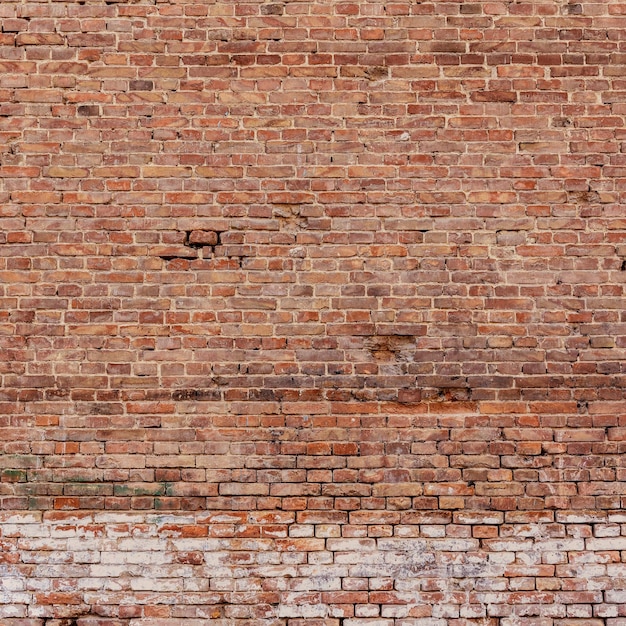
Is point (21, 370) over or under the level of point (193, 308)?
under

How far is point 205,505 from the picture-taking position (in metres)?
3.20

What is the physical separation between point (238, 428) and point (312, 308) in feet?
2.46

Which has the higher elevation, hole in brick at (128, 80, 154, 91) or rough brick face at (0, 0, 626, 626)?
hole in brick at (128, 80, 154, 91)

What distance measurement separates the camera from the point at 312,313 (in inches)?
129

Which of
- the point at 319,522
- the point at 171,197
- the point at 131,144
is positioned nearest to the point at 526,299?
the point at 319,522

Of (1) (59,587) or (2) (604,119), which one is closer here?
(1) (59,587)

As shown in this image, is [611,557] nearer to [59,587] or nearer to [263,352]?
[263,352]

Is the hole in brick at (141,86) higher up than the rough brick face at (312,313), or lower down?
higher up

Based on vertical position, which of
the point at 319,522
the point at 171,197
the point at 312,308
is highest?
the point at 171,197

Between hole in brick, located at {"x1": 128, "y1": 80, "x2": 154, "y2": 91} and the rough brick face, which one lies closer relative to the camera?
the rough brick face

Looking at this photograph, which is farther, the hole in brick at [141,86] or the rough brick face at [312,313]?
the hole in brick at [141,86]

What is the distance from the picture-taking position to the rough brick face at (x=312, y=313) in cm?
316

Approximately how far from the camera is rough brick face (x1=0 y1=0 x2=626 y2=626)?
316 centimetres

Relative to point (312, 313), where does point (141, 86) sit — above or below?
above
